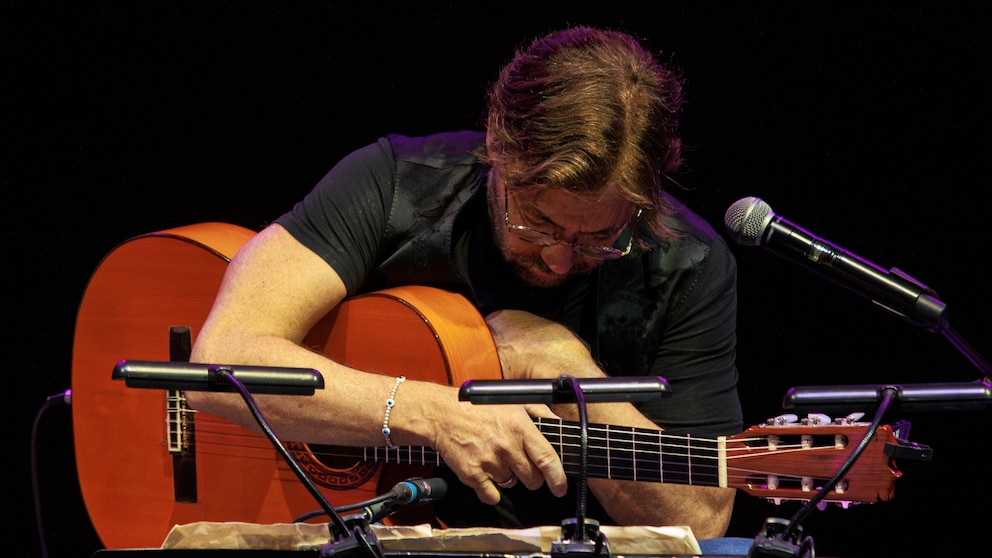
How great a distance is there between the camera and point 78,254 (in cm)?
354

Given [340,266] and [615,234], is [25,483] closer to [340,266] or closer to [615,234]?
[340,266]

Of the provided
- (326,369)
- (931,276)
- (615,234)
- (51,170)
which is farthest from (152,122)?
(931,276)

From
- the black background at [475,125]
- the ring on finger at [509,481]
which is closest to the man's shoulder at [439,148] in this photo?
the black background at [475,125]

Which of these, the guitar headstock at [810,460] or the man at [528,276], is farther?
the man at [528,276]

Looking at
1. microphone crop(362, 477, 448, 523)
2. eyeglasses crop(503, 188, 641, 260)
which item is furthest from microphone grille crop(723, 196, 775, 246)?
microphone crop(362, 477, 448, 523)

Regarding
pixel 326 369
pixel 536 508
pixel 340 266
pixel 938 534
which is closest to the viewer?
pixel 326 369

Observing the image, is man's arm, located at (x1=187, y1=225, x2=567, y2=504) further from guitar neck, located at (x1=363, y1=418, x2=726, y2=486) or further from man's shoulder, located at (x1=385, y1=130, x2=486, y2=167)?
man's shoulder, located at (x1=385, y1=130, x2=486, y2=167)

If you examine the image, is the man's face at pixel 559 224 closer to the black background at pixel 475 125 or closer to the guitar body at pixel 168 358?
the guitar body at pixel 168 358

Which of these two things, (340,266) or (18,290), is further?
(18,290)

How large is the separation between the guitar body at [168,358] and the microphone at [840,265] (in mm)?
918

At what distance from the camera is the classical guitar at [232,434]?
243cm

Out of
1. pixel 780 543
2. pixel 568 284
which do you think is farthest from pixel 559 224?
pixel 780 543

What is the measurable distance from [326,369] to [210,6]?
145 centimetres

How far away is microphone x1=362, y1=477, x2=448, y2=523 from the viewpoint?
174 centimetres
